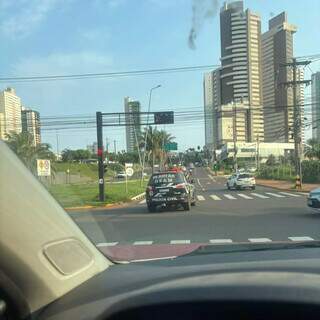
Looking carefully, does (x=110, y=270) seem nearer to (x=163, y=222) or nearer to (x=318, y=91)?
(x=163, y=222)

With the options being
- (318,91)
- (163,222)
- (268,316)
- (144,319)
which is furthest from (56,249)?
(318,91)

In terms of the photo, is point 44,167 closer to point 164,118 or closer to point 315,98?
point 164,118

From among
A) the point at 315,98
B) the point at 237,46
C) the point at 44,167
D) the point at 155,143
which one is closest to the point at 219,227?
the point at 237,46

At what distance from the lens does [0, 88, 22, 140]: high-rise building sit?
3096 millimetres

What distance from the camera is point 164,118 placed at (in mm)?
40125

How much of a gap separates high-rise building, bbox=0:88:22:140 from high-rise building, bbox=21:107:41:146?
0.18 feet

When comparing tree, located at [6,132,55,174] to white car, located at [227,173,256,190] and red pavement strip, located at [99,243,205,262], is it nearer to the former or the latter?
red pavement strip, located at [99,243,205,262]

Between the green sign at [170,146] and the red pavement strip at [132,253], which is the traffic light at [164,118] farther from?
the green sign at [170,146]

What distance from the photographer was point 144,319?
1.86 m

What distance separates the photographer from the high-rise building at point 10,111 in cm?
310

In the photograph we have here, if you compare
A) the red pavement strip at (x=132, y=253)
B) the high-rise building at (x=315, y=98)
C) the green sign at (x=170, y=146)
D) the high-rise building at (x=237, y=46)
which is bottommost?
the red pavement strip at (x=132, y=253)

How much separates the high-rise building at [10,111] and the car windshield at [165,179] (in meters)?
21.3

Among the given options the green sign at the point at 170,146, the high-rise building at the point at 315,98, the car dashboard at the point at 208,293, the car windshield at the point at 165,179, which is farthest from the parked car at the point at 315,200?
the green sign at the point at 170,146

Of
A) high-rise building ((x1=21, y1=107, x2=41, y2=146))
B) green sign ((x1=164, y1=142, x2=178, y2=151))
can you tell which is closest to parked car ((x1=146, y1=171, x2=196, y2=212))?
high-rise building ((x1=21, y1=107, x2=41, y2=146))
